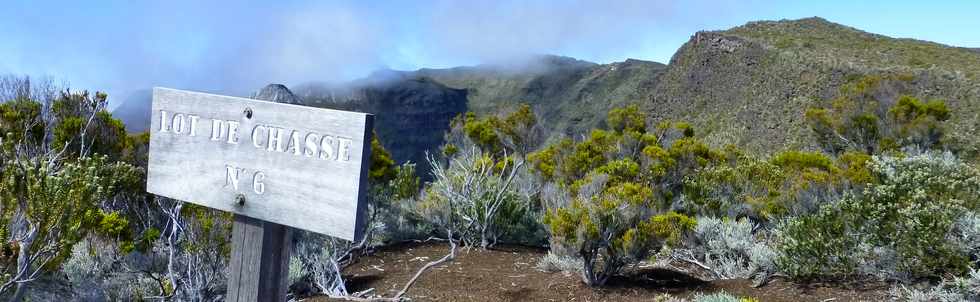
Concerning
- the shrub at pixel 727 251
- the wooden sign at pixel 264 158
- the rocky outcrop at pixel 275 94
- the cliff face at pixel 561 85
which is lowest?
the shrub at pixel 727 251

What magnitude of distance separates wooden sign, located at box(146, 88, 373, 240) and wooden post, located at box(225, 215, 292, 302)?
0.37 ft

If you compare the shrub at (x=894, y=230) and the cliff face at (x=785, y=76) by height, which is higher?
the cliff face at (x=785, y=76)

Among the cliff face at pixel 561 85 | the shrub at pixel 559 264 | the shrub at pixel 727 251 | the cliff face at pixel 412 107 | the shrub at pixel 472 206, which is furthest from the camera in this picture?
the cliff face at pixel 561 85

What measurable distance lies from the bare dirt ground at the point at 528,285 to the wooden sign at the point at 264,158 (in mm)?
3655

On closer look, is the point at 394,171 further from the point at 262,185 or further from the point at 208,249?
the point at 262,185

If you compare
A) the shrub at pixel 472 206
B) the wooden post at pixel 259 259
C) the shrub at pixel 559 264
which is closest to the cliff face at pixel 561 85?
the shrub at pixel 472 206

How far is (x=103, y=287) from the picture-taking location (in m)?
5.15

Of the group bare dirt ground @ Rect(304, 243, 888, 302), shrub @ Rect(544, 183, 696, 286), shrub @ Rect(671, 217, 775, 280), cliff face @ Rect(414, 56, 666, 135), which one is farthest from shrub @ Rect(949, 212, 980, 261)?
cliff face @ Rect(414, 56, 666, 135)

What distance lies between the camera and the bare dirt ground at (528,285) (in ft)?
19.1

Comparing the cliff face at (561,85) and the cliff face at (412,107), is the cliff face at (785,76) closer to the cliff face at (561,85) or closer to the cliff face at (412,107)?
the cliff face at (561,85)

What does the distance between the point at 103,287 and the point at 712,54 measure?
45355mm

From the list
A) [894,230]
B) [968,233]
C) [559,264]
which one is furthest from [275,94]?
[968,233]

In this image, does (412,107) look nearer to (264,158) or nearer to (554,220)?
(554,220)

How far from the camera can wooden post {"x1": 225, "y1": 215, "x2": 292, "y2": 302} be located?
2240 mm
